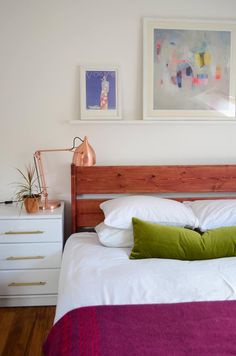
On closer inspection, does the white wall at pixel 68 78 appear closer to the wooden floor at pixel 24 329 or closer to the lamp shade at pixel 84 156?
the lamp shade at pixel 84 156

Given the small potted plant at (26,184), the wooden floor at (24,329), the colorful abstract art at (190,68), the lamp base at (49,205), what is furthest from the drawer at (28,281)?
the colorful abstract art at (190,68)

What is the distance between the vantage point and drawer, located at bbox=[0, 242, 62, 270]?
2230mm

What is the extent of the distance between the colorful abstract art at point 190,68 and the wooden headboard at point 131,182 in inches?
19.7

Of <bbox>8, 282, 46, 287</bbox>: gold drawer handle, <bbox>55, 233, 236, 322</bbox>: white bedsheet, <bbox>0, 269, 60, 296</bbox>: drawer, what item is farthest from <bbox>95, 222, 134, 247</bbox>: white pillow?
<bbox>8, 282, 46, 287</bbox>: gold drawer handle

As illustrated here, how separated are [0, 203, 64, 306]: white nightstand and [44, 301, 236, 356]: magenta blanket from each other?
96cm

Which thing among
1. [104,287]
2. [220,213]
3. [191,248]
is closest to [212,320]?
[104,287]

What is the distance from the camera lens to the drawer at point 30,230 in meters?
2.21

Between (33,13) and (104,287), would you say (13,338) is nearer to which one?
(104,287)

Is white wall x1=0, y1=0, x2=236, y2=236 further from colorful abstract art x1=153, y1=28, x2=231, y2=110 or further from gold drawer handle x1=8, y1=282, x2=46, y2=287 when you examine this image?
gold drawer handle x1=8, y1=282, x2=46, y2=287

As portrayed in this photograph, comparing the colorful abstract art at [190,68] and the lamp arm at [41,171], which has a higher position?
the colorful abstract art at [190,68]

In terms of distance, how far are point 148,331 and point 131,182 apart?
4.57ft

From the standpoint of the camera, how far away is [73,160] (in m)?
2.32

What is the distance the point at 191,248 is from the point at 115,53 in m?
1.57

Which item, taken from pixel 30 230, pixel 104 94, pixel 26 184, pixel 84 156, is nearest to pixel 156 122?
pixel 104 94
